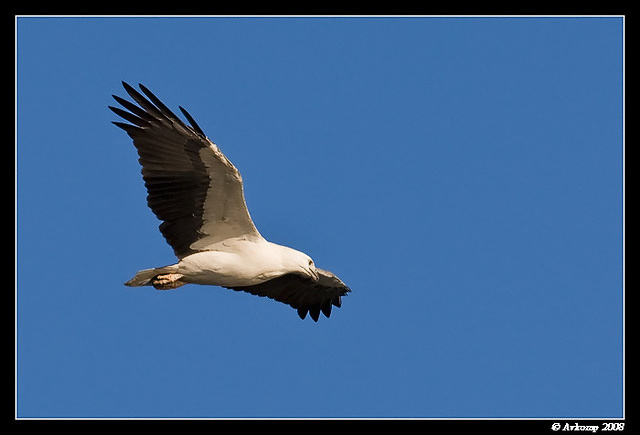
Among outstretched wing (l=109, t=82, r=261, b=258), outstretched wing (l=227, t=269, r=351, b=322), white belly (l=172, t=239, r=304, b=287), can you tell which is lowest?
outstretched wing (l=227, t=269, r=351, b=322)

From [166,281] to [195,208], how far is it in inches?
40.2

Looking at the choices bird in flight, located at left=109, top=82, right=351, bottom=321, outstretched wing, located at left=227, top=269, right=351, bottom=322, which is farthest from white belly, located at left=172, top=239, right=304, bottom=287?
outstretched wing, located at left=227, top=269, right=351, bottom=322

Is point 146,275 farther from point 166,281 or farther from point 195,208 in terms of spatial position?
point 195,208

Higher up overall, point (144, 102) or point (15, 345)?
point (144, 102)

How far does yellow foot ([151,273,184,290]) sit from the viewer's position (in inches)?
570

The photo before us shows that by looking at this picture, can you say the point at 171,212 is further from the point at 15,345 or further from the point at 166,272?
the point at 15,345

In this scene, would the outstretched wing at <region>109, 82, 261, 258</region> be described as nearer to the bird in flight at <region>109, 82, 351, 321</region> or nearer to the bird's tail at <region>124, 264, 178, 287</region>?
the bird in flight at <region>109, 82, 351, 321</region>

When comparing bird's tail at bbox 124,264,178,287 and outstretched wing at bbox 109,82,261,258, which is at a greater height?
outstretched wing at bbox 109,82,261,258

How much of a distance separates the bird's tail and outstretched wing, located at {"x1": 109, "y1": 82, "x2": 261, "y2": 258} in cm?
48

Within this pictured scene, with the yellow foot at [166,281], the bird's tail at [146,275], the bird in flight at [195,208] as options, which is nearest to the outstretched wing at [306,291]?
the bird in flight at [195,208]

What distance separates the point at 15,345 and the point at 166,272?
2.23 metres

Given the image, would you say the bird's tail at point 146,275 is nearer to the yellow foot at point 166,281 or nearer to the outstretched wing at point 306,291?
the yellow foot at point 166,281
